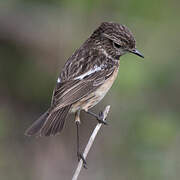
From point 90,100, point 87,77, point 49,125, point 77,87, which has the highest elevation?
point 87,77

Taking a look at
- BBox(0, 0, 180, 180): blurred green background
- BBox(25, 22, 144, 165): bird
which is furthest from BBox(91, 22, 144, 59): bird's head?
BBox(0, 0, 180, 180): blurred green background

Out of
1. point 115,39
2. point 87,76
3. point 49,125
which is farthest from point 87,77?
point 49,125

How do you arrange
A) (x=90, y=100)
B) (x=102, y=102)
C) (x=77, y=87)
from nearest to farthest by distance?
(x=77, y=87) < (x=90, y=100) < (x=102, y=102)

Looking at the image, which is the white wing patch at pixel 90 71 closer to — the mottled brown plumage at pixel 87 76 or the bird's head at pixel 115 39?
the mottled brown plumage at pixel 87 76

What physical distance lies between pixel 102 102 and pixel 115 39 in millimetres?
2352

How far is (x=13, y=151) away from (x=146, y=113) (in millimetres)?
2245

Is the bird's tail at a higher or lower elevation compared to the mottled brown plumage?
lower

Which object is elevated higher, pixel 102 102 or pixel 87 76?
pixel 87 76

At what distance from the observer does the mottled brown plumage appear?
25.0 feet

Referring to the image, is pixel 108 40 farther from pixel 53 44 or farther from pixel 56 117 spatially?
pixel 53 44

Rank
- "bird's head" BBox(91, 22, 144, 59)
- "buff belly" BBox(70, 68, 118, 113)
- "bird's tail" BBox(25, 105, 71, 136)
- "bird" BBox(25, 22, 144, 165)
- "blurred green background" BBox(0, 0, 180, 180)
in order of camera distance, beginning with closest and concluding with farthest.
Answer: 1. "bird's tail" BBox(25, 105, 71, 136)
2. "bird" BBox(25, 22, 144, 165)
3. "buff belly" BBox(70, 68, 118, 113)
4. "bird's head" BBox(91, 22, 144, 59)
5. "blurred green background" BBox(0, 0, 180, 180)

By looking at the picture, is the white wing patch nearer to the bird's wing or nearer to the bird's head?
the bird's wing

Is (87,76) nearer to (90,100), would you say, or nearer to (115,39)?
(90,100)

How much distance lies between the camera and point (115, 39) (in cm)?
835
